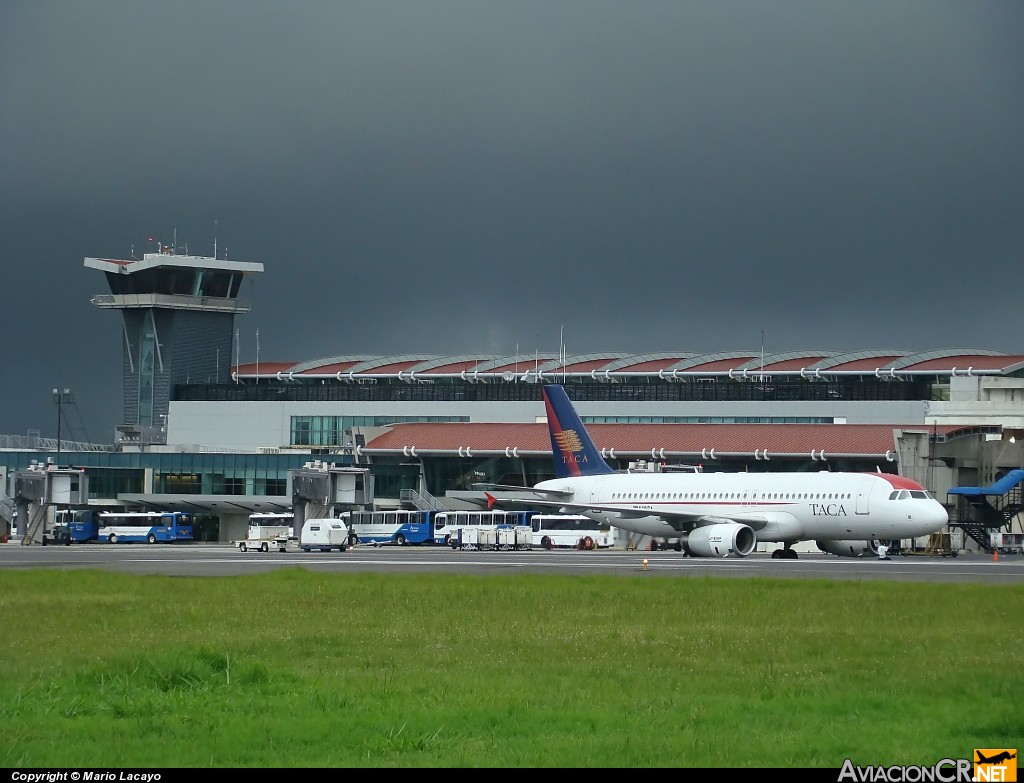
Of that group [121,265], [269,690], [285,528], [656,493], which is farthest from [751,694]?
[121,265]

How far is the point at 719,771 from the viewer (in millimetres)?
13367

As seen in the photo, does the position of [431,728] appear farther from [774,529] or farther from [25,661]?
[774,529]

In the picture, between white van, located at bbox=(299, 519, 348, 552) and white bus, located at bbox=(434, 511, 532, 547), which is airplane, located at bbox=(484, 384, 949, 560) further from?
white bus, located at bbox=(434, 511, 532, 547)

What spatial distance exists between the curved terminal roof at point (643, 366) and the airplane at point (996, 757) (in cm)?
10316

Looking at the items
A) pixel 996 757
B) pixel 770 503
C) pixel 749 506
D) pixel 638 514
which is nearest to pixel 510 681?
pixel 996 757

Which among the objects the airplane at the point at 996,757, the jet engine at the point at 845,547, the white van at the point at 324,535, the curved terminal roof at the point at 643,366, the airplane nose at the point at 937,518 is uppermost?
the curved terminal roof at the point at 643,366

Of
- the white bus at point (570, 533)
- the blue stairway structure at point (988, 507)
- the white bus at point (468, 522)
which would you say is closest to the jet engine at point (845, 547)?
the blue stairway structure at point (988, 507)

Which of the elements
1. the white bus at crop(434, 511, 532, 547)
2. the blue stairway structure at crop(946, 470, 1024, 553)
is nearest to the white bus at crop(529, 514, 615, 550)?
the white bus at crop(434, 511, 532, 547)

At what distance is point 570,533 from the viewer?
98000 mm

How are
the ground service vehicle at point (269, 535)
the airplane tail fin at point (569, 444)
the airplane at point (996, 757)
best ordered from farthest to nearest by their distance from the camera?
the ground service vehicle at point (269, 535), the airplane tail fin at point (569, 444), the airplane at point (996, 757)

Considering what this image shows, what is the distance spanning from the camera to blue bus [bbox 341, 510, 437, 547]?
10394 cm

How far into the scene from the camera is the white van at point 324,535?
84.5 metres

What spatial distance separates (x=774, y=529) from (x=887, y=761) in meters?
55.2

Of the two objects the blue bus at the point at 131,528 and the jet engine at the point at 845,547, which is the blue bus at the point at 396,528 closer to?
the blue bus at the point at 131,528
